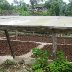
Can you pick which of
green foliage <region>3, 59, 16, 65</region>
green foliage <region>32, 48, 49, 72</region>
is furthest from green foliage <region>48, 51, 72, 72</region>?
green foliage <region>3, 59, 16, 65</region>

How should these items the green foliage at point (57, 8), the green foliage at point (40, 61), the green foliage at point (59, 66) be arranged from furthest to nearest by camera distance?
the green foliage at point (57, 8) → the green foliage at point (40, 61) → the green foliage at point (59, 66)

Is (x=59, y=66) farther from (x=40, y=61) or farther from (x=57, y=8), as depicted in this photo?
(x=57, y=8)

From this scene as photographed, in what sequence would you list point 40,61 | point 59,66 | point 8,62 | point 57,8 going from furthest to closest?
point 57,8
point 8,62
point 40,61
point 59,66

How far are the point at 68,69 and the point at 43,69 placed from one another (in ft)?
2.12

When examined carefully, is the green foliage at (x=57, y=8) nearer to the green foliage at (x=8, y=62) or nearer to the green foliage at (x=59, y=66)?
the green foliage at (x=8, y=62)

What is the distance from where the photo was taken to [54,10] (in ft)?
67.5

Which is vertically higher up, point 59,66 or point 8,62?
point 59,66

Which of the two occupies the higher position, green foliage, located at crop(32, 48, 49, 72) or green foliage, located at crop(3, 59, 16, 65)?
green foliage, located at crop(32, 48, 49, 72)

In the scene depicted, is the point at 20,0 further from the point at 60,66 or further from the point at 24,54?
the point at 60,66

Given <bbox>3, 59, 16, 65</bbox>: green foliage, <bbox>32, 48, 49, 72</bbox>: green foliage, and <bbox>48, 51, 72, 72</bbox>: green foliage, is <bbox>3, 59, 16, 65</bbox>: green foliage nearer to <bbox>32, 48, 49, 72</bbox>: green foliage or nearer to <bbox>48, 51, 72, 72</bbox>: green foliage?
<bbox>32, 48, 49, 72</bbox>: green foliage

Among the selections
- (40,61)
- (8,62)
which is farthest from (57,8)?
(40,61)

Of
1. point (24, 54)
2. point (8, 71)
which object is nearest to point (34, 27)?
point (8, 71)

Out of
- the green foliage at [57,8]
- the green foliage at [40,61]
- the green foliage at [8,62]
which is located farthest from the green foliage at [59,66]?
the green foliage at [57,8]

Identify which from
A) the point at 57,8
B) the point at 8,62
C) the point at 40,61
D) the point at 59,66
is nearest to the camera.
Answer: the point at 59,66
